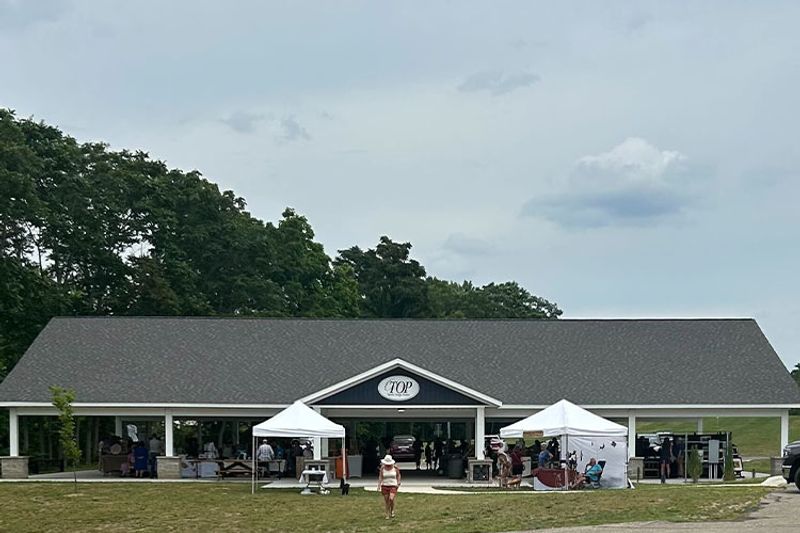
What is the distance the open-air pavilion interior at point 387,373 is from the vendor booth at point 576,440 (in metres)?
3.13

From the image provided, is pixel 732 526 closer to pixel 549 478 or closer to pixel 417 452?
pixel 549 478

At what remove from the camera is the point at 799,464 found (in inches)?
1102

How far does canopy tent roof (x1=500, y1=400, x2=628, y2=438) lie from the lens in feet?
107

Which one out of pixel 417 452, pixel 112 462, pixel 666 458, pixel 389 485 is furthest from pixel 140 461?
pixel 389 485

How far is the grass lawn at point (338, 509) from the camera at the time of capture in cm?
2294

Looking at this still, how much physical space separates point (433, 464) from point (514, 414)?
26.0ft

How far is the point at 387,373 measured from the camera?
120 feet

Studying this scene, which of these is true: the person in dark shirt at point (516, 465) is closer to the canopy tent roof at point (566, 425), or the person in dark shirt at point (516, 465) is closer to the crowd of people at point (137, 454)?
the canopy tent roof at point (566, 425)

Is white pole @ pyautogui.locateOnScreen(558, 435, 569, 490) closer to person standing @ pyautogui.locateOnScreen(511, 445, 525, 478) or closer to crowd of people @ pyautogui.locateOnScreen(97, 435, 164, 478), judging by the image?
person standing @ pyautogui.locateOnScreen(511, 445, 525, 478)

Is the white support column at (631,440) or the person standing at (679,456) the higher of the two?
the white support column at (631,440)

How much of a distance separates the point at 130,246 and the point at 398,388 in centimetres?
2741

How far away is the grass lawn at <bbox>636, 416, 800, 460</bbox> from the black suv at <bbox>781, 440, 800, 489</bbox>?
2971 cm

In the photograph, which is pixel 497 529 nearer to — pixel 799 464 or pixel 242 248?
pixel 799 464

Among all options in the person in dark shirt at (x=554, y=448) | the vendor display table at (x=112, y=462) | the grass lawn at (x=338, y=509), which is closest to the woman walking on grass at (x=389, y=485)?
the grass lawn at (x=338, y=509)
